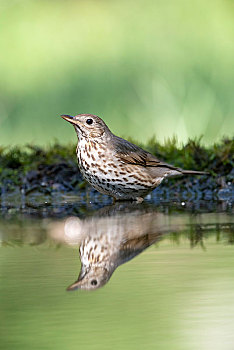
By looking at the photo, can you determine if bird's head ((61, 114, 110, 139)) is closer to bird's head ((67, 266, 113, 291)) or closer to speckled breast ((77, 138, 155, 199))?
speckled breast ((77, 138, 155, 199))

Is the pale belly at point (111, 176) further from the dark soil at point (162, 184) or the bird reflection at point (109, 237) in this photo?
the dark soil at point (162, 184)

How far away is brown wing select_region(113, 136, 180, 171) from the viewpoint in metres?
6.68

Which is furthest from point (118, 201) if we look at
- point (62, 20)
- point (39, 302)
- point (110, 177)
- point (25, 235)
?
point (62, 20)

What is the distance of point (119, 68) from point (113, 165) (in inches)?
151

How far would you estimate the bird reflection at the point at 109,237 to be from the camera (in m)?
3.66

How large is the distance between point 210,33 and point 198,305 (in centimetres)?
792

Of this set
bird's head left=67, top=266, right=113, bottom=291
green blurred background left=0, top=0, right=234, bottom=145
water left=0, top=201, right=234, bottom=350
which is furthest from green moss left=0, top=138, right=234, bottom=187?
bird's head left=67, top=266, right=113, bottom=291

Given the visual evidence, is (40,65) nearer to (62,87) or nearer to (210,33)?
(62,87)

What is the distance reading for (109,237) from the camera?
4.69m

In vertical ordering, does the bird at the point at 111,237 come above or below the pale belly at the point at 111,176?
below

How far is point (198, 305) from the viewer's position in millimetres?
3020

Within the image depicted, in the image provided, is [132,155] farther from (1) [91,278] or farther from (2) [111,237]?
(1) [91,278]

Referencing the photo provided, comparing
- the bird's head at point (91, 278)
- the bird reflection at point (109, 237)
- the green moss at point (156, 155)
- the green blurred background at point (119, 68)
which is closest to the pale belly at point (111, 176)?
the bird reflection at point (109, 237)

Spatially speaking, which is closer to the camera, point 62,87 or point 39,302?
point 39,302
